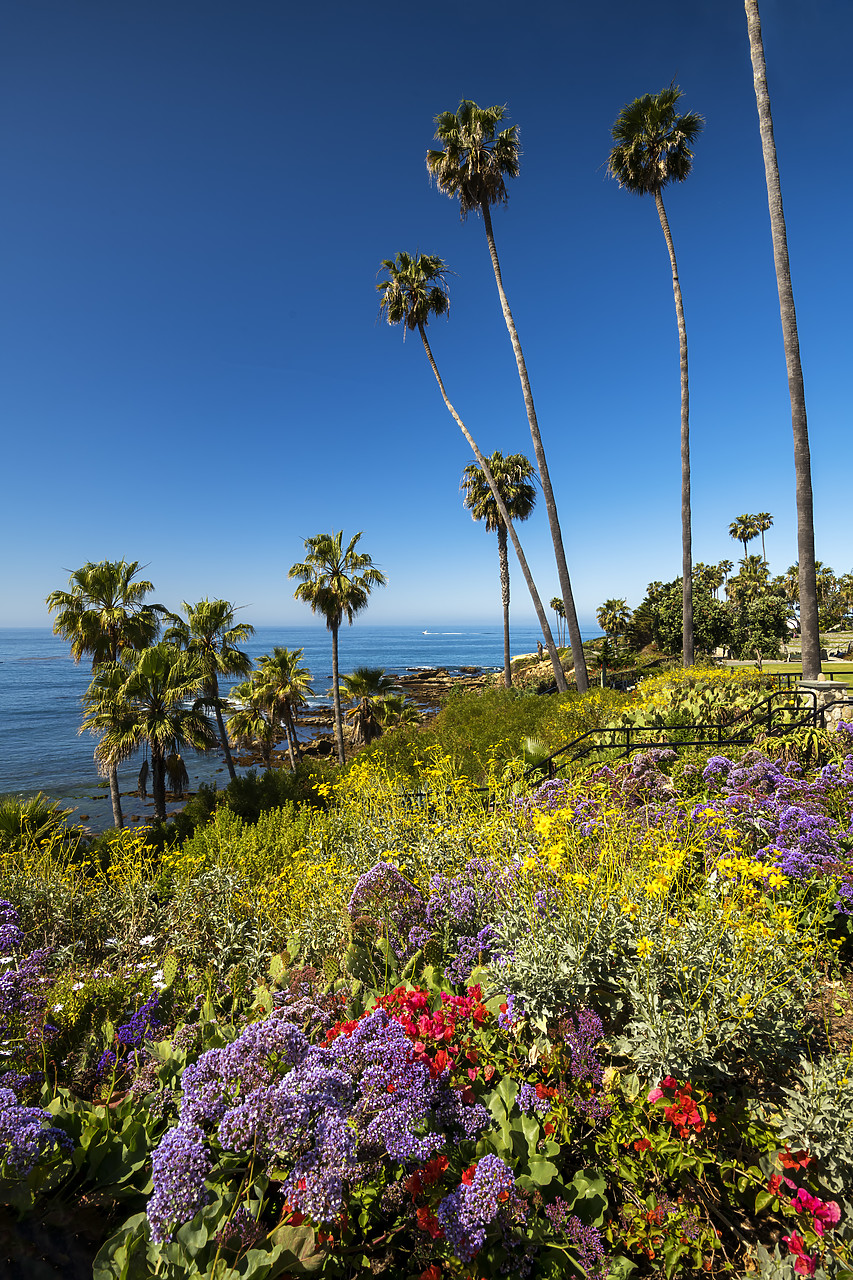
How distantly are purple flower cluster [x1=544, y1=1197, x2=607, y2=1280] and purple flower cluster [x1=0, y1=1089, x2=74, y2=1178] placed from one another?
1.57m

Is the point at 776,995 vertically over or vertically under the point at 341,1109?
under

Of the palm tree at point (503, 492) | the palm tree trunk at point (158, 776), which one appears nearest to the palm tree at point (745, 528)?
the palm tree at point (503, 492)

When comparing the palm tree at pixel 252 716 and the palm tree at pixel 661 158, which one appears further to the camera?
the palm tree at pixel 252 716

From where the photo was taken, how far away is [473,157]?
16.7 metres

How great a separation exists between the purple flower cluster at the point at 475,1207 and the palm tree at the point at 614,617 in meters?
55.6

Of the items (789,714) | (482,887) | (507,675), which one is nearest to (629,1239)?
(482,887)

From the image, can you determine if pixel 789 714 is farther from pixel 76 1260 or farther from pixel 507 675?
pixel 507 675

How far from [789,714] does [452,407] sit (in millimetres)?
17246

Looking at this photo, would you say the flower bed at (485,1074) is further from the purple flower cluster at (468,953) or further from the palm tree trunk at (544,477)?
the palm tree trunk at (544,477)

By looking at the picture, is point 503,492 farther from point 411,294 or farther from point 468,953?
point 468,953

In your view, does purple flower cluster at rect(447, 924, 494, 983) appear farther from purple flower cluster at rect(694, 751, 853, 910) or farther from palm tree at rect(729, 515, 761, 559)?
palm tree at rect(729, 515, 761, 559)

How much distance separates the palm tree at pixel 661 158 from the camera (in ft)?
55.8

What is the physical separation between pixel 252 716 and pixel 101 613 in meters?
10.9

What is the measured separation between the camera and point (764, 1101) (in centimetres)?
214
